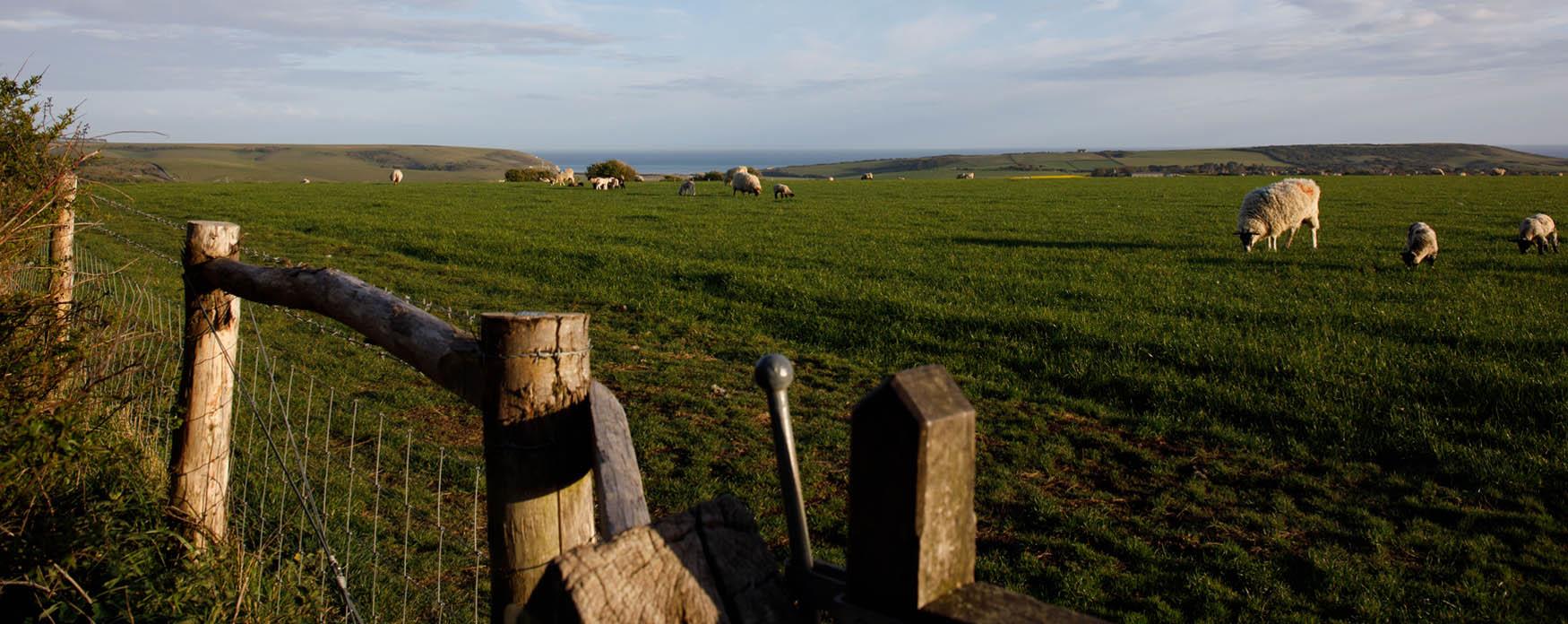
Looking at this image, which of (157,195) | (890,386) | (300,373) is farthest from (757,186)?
(890,386)

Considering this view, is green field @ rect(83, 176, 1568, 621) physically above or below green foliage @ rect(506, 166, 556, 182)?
below

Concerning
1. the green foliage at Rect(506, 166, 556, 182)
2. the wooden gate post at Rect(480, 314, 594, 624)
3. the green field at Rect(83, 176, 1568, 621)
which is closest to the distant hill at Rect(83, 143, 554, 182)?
the green foliage at Rect(506, 166, 556, 182)

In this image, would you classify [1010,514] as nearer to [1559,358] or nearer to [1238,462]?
[1238,462]

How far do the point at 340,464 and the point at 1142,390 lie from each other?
7.06m

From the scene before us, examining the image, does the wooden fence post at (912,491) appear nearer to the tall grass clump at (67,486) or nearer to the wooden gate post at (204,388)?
Answer: the tall grass clump at (67,486)

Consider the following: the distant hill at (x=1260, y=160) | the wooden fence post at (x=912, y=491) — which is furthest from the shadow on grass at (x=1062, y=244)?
the distant hill at (x=1260, y=160)

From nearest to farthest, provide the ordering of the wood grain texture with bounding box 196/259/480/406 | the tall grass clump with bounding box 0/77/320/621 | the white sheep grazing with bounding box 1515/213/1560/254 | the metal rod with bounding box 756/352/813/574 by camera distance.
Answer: the metal rod with bounding box 756/352/813/574 < the wood grain texture with bounding box 196/259/480/406 < the tall grass clump with bounding box 0/77/320/621 < the white sheep grazing with bounding box 1515/213/1560/254

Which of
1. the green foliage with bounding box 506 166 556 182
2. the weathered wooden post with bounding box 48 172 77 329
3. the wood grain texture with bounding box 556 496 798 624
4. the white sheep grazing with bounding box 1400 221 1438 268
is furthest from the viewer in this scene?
the green foliage with bounding box 506 166 556 182

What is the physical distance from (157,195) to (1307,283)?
136 feet

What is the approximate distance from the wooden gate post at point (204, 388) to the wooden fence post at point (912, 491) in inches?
159

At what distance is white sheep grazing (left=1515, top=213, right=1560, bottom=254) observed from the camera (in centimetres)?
1988

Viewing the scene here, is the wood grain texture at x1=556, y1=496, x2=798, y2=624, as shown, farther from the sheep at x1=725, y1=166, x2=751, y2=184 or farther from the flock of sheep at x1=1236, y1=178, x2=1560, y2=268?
the sheep at x1=725, y1=166, x2=751, y2=184

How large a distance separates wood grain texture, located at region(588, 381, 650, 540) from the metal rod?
0.45 metres

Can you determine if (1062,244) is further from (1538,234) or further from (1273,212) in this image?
(1538,234)
